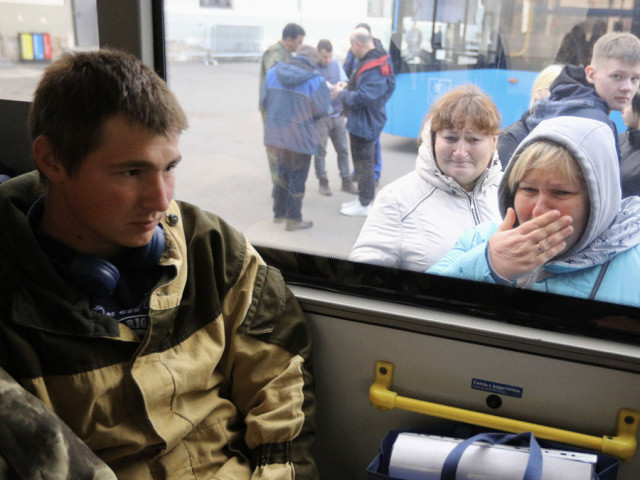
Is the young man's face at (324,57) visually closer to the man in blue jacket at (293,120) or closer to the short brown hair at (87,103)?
the man in blue jacket at (293,120)

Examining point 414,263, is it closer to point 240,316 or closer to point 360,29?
point 240,316

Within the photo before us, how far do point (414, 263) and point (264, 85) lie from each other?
762mm

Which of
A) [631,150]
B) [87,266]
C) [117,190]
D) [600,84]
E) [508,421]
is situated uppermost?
[600,84]

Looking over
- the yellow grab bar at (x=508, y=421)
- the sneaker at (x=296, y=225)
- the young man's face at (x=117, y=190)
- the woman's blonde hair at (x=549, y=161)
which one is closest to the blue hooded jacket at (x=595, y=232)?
the woman's blonde hair at (x=549, y=161)

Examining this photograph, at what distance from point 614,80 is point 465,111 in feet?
1.19

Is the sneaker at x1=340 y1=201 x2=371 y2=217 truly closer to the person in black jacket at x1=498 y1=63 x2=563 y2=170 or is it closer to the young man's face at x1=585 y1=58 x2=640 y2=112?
the person in black jacket at x1=498 y1=63 x2=563 y2=170

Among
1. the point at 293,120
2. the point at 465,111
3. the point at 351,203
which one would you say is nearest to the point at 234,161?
the point at 293,120

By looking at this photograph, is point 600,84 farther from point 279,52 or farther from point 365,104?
point 279,52

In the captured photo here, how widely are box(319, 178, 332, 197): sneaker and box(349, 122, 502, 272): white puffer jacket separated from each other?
155mm

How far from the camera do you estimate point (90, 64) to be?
4.52ft

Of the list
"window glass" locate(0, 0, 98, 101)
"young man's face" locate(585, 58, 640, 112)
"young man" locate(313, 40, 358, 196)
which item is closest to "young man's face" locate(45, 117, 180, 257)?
"young man" locate(313, 40, 358, 196)

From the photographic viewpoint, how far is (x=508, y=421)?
1.64 meters

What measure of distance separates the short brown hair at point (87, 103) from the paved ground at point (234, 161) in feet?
1.92

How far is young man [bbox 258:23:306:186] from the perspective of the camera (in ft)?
6.01
